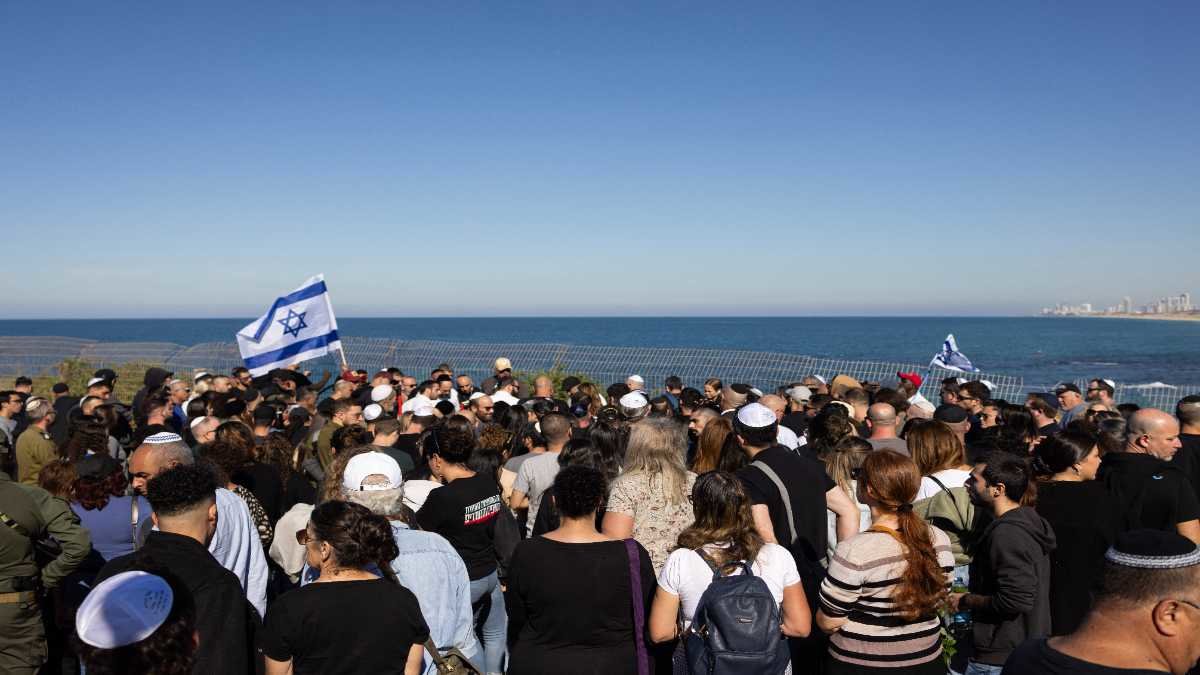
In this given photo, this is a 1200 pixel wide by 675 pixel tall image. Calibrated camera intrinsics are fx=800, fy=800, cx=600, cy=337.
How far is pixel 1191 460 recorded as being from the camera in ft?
21.9

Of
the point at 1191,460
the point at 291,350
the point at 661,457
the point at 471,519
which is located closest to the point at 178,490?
the point at 471,519

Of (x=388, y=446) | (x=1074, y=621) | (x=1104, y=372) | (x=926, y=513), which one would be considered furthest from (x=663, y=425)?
(x=1104, y=372)

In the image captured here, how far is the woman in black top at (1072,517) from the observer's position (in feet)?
14.9

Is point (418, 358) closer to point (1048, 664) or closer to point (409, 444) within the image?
point (409, 444)

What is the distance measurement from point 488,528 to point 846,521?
2.42 metres

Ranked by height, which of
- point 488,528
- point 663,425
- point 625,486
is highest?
point 663,425

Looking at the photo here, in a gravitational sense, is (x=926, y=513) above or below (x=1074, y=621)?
above

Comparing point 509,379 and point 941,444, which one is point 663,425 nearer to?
point 941,444

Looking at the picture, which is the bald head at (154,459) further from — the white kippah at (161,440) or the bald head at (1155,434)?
the bald head at (1155,434)

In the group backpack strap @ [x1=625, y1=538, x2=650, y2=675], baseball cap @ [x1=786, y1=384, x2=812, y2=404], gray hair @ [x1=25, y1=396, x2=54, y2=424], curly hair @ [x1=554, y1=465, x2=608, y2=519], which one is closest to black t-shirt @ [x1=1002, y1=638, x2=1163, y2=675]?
backpack strap @ [x1=625, y1=538, x2=650, y2=675]

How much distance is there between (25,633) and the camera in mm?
4723

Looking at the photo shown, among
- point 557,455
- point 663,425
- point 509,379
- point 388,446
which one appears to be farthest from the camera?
point 509,379

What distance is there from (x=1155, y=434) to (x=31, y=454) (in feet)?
33.4

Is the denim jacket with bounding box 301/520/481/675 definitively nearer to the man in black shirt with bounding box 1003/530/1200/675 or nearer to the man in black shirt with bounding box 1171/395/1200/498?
the man in black shirt with bounding box 1003/530/1200/675
